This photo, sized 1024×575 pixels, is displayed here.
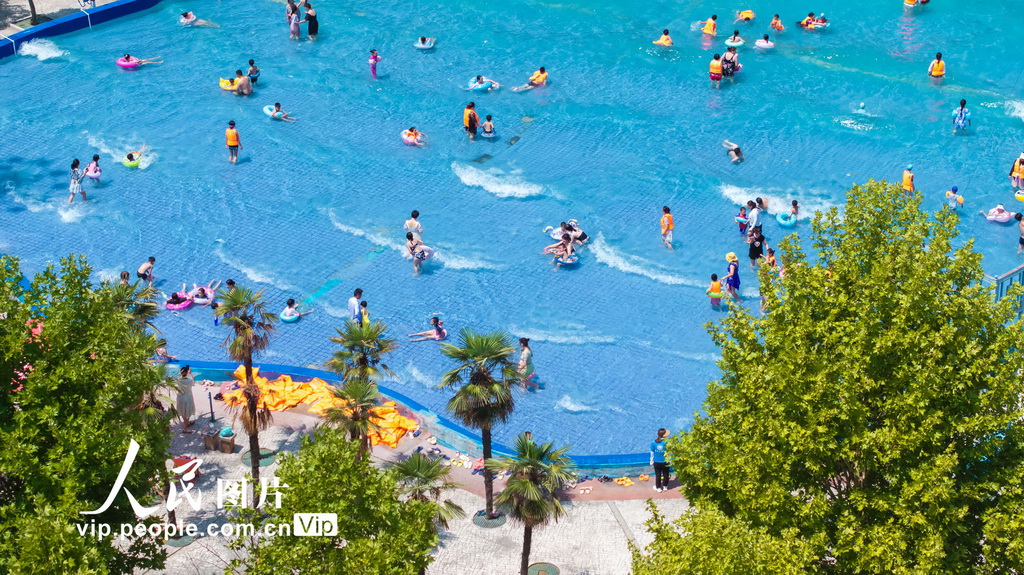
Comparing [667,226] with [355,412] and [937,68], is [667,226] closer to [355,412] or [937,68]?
[355,412]

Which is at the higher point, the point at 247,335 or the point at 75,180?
the point at 75,180

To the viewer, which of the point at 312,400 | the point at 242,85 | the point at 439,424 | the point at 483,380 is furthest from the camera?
the point at 242,85

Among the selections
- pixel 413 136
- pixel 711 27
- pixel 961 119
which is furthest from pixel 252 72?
pixel 961 119

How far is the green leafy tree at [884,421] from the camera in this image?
47.9 feet

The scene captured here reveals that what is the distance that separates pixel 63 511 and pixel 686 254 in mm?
17880

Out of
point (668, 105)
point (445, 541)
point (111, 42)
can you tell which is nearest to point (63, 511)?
point (445, 541)

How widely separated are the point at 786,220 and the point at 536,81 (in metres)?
10.3

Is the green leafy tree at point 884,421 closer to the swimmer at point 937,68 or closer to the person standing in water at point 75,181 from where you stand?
the person standing in water at point 75,181

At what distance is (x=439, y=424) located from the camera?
2305 cm

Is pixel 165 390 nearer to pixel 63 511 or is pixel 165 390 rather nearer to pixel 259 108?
pixel 63 511

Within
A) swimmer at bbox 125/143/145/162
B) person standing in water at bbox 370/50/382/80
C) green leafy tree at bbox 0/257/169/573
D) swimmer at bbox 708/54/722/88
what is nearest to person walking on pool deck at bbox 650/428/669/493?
green leafy tree at bbox 0/257/169/573

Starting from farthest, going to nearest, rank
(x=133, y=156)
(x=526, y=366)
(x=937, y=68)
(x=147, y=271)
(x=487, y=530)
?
(x=937, y=68) < (x=133, y=156) < (x=147, y=271) < (x=526, y=366) < (x=487, y=530)

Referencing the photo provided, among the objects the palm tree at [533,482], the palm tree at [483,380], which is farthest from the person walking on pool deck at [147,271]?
the palm tree at [533,482]

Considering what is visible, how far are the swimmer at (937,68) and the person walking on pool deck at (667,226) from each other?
1288 centimetres
